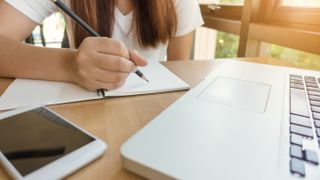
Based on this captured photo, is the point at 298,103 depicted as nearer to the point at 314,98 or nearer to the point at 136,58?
the point at 314,98

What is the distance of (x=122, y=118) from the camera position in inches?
14.3

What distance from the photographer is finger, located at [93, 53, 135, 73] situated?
42cm

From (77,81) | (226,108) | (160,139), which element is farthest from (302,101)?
(77,81)

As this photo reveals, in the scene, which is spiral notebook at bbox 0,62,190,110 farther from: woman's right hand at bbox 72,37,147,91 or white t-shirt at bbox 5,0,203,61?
white t-shirt at bbox 5,0,203,61

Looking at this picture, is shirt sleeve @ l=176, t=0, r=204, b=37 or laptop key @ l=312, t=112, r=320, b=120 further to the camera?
shirt sleeve @ l=176, t=0, r=204, b=37

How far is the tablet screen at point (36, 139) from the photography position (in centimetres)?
23

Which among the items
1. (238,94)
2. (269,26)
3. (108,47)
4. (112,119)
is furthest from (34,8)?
(269,26)

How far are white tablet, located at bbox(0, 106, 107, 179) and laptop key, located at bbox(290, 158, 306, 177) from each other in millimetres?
197

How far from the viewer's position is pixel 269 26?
1040mm

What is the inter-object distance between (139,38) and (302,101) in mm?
566

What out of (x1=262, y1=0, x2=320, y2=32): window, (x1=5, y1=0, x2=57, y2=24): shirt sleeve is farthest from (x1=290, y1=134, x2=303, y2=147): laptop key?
(x1=262, y1=0, x2=320, y2=32): window

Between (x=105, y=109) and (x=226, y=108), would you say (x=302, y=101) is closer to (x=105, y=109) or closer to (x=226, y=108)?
(x=226, y=108)

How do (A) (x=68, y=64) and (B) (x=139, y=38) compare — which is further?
(B) (x=139, y=38)

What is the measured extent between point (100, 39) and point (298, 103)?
0.35 metres
